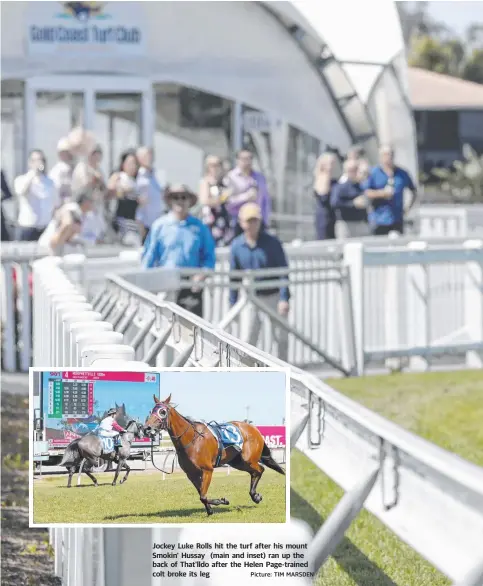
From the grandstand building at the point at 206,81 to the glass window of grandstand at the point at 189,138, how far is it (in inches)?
0.5

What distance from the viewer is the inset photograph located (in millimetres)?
3135

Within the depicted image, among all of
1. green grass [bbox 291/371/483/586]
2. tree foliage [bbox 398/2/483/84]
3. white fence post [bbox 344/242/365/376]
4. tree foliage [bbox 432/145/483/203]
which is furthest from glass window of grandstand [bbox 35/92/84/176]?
tree foliage [bbox 398/2/483/84]

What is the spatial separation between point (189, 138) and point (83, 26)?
2.64 metres

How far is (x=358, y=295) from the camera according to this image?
33.3ft

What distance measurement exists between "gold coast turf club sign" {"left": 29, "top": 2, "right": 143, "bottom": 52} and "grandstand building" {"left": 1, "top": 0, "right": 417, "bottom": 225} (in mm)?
17

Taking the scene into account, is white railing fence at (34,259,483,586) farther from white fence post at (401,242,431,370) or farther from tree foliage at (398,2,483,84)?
tree foliage at (398,2,483,84)

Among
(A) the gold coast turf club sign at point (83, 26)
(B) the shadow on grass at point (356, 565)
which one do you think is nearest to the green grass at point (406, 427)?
(B) the shadow on grass at point (356, 565)

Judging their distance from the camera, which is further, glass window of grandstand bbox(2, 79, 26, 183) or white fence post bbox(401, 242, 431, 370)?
glass window of grandstand bbox(2, 79, 26, 183)

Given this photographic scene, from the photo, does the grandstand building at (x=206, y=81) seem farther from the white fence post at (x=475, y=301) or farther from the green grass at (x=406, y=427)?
the green grass at (x=406, y=427)

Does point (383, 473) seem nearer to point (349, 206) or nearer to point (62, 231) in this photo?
point (62, 231)

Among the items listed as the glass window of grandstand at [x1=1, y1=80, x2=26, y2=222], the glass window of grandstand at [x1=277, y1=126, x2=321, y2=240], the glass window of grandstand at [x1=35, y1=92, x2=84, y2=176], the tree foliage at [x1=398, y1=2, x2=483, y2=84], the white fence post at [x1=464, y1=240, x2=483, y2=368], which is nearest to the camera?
the white fence post at [x1=464, y1=240, x2=483, y2=368]

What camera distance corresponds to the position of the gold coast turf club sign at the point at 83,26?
11812mm

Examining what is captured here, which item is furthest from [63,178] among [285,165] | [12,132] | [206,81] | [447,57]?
[447,57]

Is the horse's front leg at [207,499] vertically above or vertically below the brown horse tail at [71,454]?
below
